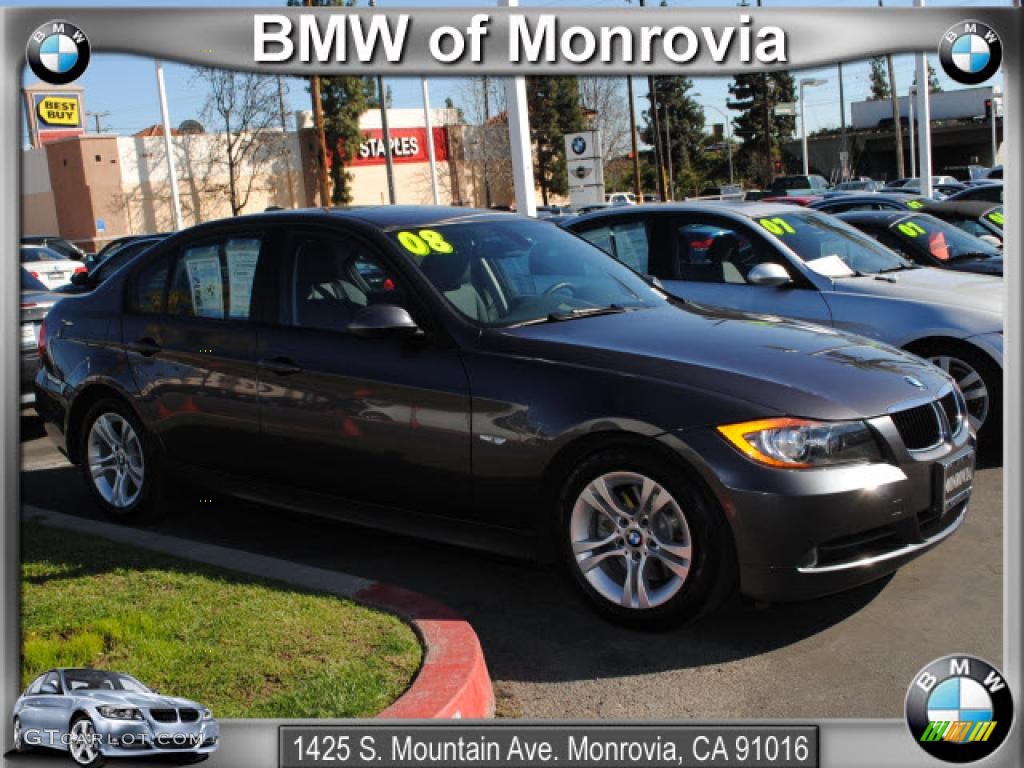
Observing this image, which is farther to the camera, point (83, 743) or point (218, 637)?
point (218, 637)

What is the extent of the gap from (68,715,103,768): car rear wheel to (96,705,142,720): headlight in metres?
0.04

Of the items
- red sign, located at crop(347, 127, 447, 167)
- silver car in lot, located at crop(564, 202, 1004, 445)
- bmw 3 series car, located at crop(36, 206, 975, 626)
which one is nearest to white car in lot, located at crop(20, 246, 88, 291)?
red sign, located at crop(347, 127, 447, 167)

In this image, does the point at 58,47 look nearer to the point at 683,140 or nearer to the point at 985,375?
the point at 985,375

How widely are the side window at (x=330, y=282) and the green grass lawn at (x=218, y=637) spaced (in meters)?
1.22

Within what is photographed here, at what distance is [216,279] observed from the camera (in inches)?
215

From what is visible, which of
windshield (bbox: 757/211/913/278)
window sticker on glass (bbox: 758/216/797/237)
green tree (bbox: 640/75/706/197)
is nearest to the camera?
windshield (bbox: 757/211/913/278)

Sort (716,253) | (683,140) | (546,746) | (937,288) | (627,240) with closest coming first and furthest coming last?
(546,746) → (937,288) → (716,253) → (627,240) → (683,140)

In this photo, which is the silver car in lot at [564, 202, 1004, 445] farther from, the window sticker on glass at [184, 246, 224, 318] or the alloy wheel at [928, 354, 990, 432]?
the window sticker on glass at [184, 246, 224, 318]

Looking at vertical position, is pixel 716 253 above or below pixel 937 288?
above

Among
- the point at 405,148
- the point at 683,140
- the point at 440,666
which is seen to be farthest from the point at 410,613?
the point at 683,140

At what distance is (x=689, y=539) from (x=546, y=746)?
1.31m

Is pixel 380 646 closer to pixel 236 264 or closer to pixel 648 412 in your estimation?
pixel 648 412

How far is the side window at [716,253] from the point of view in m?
7.48

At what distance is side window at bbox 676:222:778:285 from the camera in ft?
24.5
